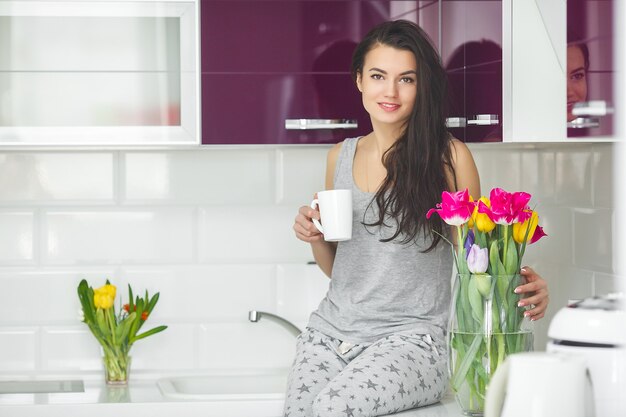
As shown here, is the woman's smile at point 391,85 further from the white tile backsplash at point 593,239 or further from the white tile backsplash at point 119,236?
the white tile backsplash at point 119,236

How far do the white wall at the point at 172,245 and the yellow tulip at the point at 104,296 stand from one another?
15cm

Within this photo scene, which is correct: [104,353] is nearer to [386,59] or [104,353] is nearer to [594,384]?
[386,59]

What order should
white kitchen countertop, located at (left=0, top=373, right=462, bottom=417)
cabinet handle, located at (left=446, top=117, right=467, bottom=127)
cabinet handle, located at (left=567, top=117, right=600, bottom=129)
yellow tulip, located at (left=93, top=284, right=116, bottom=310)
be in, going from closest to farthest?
cabinet handle, located at (left=567, top=117, right=600, bottom=129)
white kitchen countertop, located at (left=0, top=373, right=462, bottom=417)
cabinet handle, located at (left=446, top=117, right=467, bottom=127)
yellow tulip, located at (left=93, top=284, right=116, bottom=310)

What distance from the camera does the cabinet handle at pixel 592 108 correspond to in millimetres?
1776

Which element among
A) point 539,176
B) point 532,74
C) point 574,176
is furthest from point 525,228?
point 539,176

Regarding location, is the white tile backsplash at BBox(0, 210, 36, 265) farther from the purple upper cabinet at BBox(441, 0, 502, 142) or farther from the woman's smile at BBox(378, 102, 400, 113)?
the purple upper cabinet at BBox(441, 0, 502, 142)

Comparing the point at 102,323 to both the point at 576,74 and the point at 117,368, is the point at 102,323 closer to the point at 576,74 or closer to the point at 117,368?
the point at 117,368

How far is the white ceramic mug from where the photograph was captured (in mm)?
2080

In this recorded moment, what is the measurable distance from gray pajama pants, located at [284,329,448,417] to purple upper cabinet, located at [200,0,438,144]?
54 centimetres

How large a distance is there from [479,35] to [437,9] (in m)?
0.20

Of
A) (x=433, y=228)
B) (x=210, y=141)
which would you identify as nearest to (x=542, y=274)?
(x=433, y=228)

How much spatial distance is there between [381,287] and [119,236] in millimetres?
876

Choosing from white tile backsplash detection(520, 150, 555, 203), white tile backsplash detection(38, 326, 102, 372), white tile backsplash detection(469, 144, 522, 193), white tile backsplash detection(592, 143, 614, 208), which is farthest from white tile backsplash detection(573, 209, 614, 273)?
white tile backsplash detection(38, 326, 102, 372)

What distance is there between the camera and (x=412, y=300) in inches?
88.7
